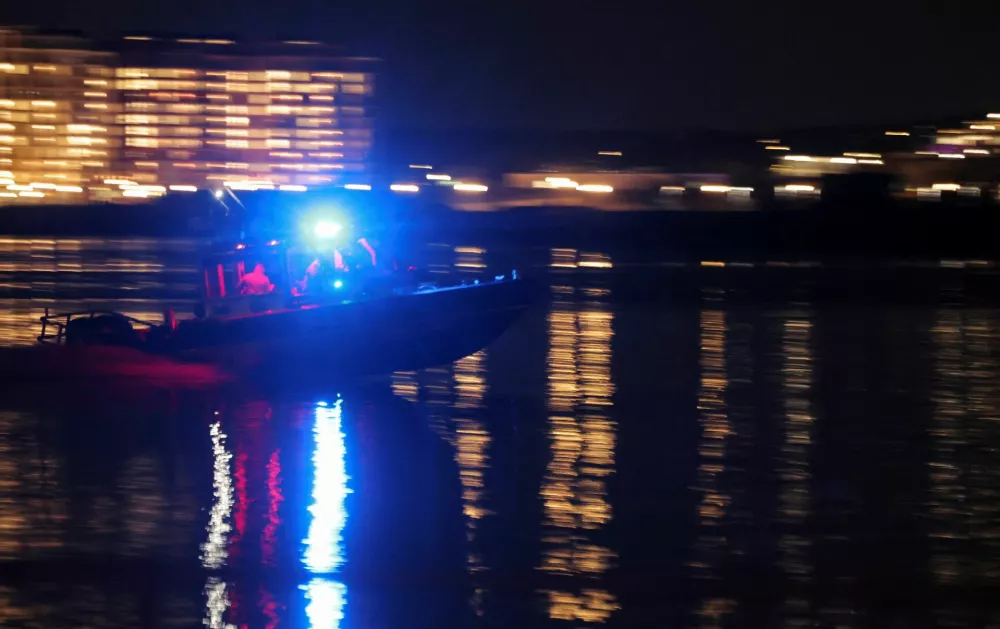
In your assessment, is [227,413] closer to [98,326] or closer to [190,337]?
[190,337]

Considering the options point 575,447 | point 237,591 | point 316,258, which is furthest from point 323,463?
point 316,258

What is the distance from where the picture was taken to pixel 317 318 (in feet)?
43.2

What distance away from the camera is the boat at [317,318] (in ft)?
43.5

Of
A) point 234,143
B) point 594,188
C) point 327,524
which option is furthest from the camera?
point 234,143

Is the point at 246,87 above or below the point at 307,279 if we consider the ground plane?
above

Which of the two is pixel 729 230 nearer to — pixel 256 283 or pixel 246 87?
pixel 256 283

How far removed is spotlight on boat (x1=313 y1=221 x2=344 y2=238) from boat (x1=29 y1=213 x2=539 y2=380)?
0.04ft

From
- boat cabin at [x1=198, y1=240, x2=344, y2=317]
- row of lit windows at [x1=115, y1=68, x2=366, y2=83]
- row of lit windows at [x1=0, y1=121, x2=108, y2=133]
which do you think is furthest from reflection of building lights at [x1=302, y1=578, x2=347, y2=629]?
row of lit windows at [x1=0, y1=121, x2=108, y2=133]

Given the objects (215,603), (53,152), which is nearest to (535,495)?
(215,603)

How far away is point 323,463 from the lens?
9.97 metres

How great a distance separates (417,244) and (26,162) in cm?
9814

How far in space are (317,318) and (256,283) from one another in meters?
1.01

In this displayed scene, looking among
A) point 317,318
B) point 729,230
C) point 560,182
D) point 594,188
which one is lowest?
point 317,318

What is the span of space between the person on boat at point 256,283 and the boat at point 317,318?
0.01 metres
